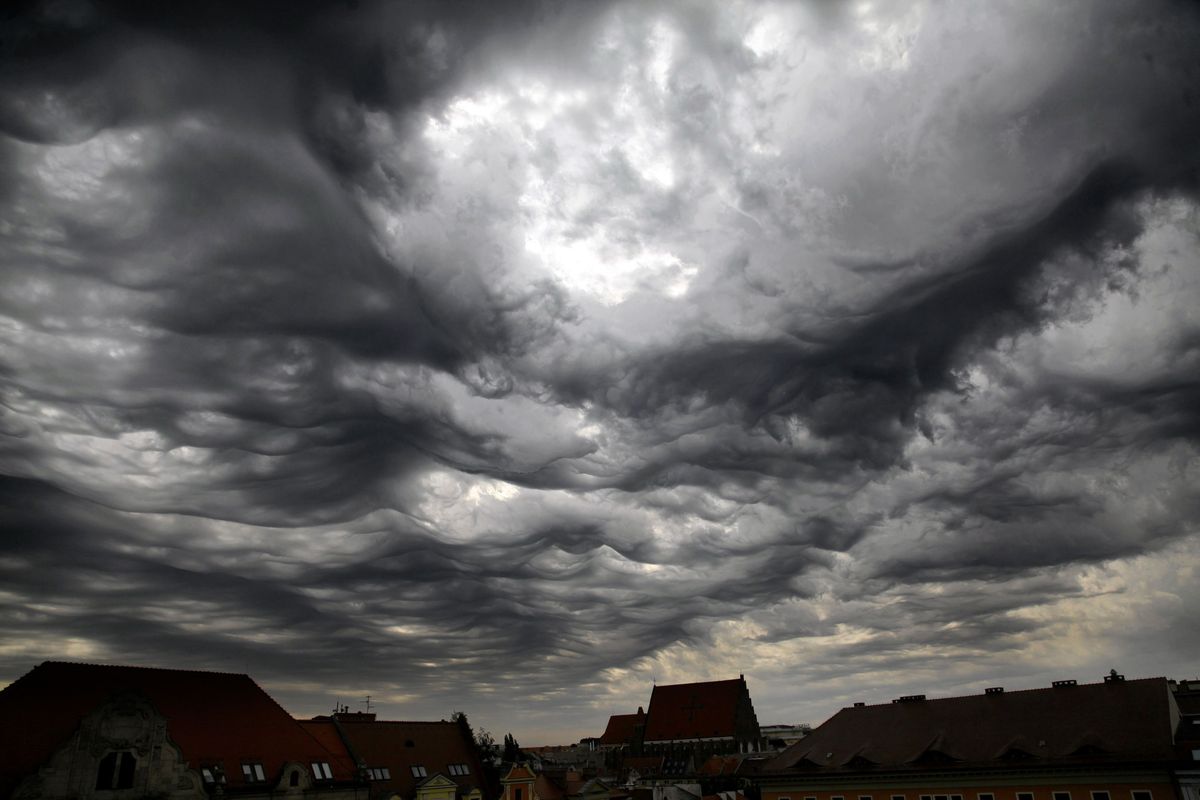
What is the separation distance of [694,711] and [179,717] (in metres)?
125

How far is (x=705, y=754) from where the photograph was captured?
6245 inches

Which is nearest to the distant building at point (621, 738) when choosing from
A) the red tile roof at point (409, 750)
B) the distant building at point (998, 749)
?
the red tile roof at point (409, 750)

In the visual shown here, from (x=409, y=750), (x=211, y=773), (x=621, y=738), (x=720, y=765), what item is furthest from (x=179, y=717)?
(x=621, y=738)

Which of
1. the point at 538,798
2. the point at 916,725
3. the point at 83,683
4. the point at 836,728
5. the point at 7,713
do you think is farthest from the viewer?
the point at 538,798

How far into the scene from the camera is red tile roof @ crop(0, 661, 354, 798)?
2210 inches

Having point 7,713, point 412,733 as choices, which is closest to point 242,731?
point 7,713

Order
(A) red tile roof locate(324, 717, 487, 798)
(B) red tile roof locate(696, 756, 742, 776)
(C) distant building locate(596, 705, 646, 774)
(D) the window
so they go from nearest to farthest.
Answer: (D) the window < (A) red tile roof locate(324, 717, 487, 798) < (B) red tile roof locate(696, 756, 742, 776) < (C) distant building locate(596, 705, 646, 774)

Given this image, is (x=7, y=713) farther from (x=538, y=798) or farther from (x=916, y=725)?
(x=916, y=725)

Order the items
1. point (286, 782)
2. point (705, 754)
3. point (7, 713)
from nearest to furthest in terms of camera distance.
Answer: point (7, 713)
point (286, 782)
point (705, 754)

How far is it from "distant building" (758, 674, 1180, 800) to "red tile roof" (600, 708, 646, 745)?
109 meters

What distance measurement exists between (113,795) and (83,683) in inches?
411

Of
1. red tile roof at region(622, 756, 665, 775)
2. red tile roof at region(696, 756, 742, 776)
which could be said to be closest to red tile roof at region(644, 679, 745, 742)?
red tile roof at region(622, 756, 665, 775)

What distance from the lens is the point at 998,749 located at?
234ft

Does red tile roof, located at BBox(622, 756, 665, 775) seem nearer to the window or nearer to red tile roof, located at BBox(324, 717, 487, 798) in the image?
red tile roof, located at BBox(324, 717, 487, 798)
